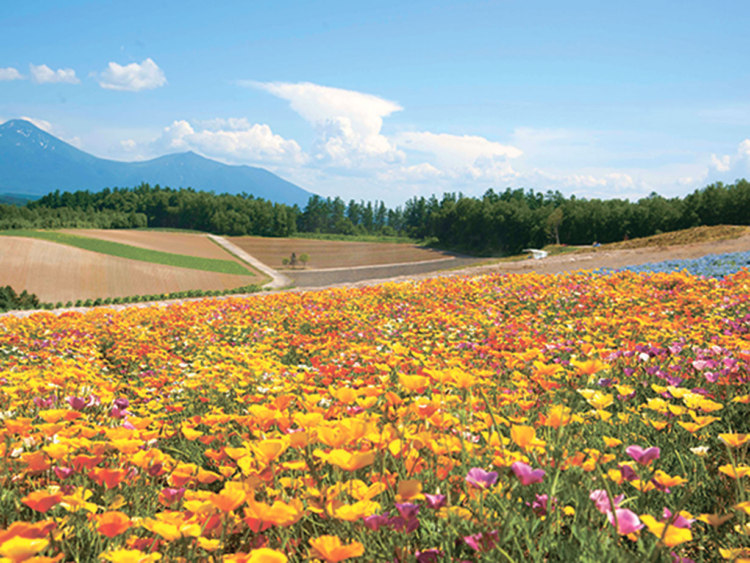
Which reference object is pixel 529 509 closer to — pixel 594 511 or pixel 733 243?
pixel 594 511

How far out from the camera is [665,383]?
10.7ft

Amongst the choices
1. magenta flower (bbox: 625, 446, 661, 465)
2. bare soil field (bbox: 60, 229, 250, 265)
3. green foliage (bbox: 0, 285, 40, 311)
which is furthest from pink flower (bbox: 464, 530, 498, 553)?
bare soil field (bbox: 60, 229, 250, 265)

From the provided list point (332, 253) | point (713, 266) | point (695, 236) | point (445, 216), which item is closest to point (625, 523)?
point (713, 266)

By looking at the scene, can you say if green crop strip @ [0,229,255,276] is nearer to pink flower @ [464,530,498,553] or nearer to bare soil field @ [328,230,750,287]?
bare soil field @ [328,230,750,287]

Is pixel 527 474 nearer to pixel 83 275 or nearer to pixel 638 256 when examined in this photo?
pixel 638 256

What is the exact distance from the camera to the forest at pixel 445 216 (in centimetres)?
6644

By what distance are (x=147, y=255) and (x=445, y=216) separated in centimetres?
7431

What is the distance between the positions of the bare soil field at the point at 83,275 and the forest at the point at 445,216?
130 ft

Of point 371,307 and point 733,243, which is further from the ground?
point 733,243

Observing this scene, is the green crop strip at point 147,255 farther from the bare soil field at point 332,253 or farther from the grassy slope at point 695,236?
the grassy slope at point 695,236

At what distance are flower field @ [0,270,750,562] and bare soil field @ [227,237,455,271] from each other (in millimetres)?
61142

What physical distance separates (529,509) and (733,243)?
2655 cm

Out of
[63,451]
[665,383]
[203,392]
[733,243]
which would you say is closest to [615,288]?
[665,383]

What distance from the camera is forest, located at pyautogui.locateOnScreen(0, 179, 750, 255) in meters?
66.4
